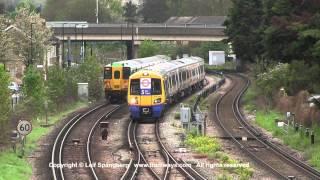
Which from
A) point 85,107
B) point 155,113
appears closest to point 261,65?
point 85,107

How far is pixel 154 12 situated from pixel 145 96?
116 m

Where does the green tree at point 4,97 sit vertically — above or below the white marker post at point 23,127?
above

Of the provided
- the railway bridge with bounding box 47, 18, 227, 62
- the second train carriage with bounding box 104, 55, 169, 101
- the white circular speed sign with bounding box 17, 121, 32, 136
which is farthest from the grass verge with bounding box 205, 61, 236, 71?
the white circular speed sign with bounding box 17, 121, 32, 136

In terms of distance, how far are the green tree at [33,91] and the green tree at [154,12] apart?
11429 centimetres

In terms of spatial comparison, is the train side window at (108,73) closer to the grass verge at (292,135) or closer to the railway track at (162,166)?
the grass verge at (292,135)

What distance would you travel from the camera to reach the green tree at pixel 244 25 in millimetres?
52594

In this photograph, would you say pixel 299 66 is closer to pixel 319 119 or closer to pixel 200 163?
pixel 319 119

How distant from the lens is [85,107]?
44875mm

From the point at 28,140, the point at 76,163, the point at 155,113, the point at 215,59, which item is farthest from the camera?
the point at 215,59

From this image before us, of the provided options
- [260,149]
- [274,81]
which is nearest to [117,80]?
[274,81]

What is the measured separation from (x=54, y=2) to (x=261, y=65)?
102 m

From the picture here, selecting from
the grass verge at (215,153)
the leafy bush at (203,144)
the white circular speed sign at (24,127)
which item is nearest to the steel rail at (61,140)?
the white circular speed sign at (24,127)

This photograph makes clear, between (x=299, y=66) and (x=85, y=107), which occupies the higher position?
(x=299, y=66)

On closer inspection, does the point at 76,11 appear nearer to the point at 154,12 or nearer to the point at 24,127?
the point at 154,12
